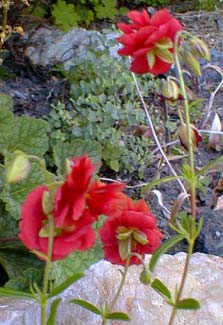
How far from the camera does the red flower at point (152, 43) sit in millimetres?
1368

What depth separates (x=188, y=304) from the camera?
4.46 feet

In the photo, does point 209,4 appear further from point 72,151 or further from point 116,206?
point 116,206

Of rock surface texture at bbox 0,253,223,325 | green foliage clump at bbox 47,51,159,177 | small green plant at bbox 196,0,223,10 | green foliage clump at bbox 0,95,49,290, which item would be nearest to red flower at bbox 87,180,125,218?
rock surface texture at bbox 0,253,223,325

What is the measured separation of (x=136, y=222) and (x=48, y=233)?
0.72 ft

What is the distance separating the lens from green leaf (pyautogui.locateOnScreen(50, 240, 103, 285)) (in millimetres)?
2223

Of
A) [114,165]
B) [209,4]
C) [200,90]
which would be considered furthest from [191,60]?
[209,4]

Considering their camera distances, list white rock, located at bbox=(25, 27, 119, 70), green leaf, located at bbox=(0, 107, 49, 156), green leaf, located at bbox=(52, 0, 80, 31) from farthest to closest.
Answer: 1. green leaf, located at bbox=(52, 0, 80, 31)
2. white rock, located at bbox=(25, 27, 119, 70)
3. green leaf, located at bbox=(0, 107, 49, 156)

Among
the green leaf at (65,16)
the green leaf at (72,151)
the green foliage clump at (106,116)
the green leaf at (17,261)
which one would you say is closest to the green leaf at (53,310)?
the green leaf at (17,261)

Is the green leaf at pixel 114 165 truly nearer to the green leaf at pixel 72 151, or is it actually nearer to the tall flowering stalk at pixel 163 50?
the green leaf at pixel 72 151

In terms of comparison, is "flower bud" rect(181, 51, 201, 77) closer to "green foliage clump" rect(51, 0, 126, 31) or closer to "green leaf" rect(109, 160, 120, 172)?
"green leaf" rect(109, 160, 120, 172)

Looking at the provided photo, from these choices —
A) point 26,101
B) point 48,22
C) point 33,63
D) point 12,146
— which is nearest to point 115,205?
point 12,146

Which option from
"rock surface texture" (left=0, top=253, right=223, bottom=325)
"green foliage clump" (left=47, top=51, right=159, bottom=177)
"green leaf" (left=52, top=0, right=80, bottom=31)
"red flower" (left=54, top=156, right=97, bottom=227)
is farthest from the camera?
"green leaf" (left=52, top=0, right=80, bottom=31)

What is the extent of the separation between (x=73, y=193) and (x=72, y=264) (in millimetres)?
1155

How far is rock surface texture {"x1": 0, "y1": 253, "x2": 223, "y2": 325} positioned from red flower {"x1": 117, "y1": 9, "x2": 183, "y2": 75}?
534 millimetres
